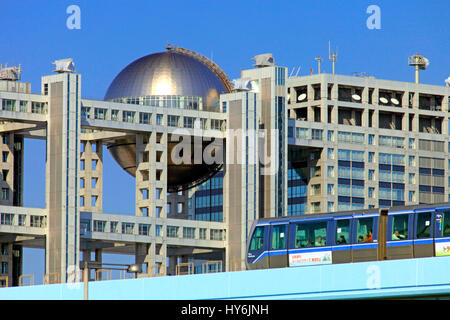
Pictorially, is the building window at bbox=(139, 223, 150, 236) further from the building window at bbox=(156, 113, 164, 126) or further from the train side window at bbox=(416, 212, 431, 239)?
the train side window at bbox=(416, 212, 431, 239)

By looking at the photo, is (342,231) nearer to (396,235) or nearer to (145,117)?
(396,235)

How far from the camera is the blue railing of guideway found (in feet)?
149

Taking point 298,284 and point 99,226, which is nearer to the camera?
point 298,284

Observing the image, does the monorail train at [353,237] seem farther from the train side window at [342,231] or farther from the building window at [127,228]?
the building window at [127,228]

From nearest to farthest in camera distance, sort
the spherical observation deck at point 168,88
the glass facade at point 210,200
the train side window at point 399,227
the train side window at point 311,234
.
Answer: the train side window at point 399,227 → the train side window at point 311,234 → the spherical observation deck at point 168,88 → the glass facade at point 210,200

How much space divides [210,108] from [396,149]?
31.1 m

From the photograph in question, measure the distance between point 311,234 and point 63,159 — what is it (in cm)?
5712

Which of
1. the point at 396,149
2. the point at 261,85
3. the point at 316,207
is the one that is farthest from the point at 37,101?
the point at 396,149

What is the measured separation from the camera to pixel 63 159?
364 feet

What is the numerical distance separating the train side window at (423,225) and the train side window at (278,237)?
7385 mm

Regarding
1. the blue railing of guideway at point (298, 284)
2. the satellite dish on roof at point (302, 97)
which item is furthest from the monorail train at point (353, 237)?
the satellite dish on roof at point (302, 97)

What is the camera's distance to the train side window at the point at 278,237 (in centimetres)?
5875

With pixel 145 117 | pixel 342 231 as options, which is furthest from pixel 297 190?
pixel 342 231

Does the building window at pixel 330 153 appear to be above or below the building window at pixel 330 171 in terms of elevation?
above
